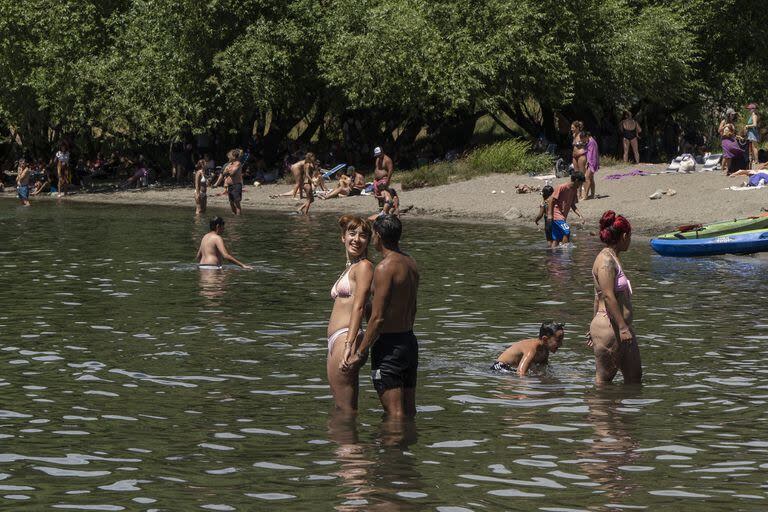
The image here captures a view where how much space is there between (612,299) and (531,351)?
2.37m

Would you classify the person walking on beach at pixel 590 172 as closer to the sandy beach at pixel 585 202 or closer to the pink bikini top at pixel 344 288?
the sandy beach at pixel 585 202

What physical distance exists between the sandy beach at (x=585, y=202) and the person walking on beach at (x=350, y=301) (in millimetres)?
21516

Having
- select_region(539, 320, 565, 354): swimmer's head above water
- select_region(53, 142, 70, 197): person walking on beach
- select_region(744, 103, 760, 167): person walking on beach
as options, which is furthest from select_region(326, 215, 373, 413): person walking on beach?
select_region(53, 142, 70, 197): person walking on beach

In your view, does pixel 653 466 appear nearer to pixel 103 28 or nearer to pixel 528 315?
pixel 528 315

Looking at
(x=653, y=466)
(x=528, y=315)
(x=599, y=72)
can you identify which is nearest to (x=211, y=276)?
(x=528, y=315)

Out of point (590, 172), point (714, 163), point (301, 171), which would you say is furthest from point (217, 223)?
point (714, 163)

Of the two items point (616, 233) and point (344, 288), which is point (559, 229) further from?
point (344, 288)

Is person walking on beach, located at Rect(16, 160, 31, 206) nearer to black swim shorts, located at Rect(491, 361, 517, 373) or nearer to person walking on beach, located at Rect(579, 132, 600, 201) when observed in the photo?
person walking on beach, located at Rect(579, 132, 600, 201)

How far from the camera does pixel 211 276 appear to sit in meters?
23.4

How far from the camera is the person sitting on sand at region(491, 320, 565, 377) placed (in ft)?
46.8

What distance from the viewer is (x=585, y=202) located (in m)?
37.1

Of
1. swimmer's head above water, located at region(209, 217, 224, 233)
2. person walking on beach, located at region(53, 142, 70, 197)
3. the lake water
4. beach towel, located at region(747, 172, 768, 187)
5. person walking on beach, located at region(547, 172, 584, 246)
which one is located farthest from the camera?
person walking on beach, located at region(53, 142, 70, 197)

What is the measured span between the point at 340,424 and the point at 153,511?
2.81 meters

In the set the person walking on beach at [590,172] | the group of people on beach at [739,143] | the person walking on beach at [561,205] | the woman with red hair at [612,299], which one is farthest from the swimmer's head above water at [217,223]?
the group of people on beach at [739,143]
